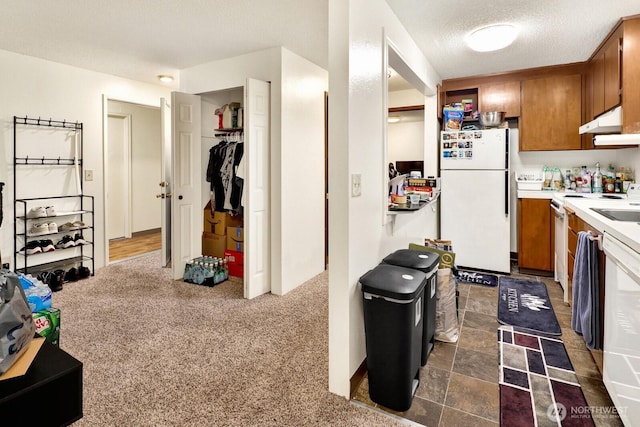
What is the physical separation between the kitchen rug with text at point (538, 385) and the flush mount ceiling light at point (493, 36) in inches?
88.4

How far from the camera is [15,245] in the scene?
354cm

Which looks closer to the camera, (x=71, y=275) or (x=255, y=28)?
(x=255, y=28)

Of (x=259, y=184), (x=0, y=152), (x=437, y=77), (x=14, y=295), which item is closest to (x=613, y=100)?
(x=437, y=77)

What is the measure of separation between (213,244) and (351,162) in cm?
A: 279

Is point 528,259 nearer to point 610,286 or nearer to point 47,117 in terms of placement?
point 610,286

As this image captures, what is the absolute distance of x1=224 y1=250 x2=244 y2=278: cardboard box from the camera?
3961mm

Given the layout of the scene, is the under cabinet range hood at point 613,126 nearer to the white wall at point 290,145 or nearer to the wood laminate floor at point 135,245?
the white wall at point 290,145

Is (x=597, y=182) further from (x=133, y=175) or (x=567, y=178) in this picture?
(x=133, y=175)

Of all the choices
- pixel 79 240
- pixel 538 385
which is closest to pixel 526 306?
pixel 538 385

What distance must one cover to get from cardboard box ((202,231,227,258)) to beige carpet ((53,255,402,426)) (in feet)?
1.90

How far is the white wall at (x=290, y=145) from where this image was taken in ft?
11.1

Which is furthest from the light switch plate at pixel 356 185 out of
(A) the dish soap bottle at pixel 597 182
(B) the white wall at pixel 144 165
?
(B) the white wall at pixel 144 165

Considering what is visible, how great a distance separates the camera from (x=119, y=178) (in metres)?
6.04

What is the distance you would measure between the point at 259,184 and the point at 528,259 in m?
3.07
